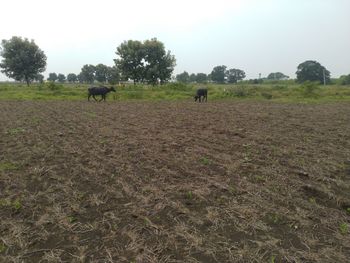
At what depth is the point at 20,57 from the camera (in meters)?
44.1

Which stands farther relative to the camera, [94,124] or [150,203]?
[94,124]

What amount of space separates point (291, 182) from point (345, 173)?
4.97 feet

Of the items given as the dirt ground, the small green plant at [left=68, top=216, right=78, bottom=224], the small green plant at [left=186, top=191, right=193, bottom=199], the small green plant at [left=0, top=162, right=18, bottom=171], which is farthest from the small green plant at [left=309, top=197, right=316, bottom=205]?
the small green plant at [left=0, top=162, right=18, bottom=171]

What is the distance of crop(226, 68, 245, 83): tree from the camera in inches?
3317

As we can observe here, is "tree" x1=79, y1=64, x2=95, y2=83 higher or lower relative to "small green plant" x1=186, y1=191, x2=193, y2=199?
higher

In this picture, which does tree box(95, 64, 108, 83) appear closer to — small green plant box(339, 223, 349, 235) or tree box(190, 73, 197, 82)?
tree box(190, 73, 197, 82)

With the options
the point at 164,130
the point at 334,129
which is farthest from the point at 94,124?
the point at 334,129

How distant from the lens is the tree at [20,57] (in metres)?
44.1

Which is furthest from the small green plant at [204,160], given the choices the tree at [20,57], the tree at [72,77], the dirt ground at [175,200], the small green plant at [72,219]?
the tree at [72,77]

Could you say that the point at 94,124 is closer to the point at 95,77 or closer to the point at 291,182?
the point at 291,182

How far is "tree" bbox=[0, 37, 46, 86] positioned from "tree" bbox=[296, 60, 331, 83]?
46508 mm

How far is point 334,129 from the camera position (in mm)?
11688

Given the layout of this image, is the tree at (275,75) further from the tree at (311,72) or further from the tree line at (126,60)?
the tree line at (126,60)

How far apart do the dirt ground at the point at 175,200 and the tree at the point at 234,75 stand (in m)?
76.9
